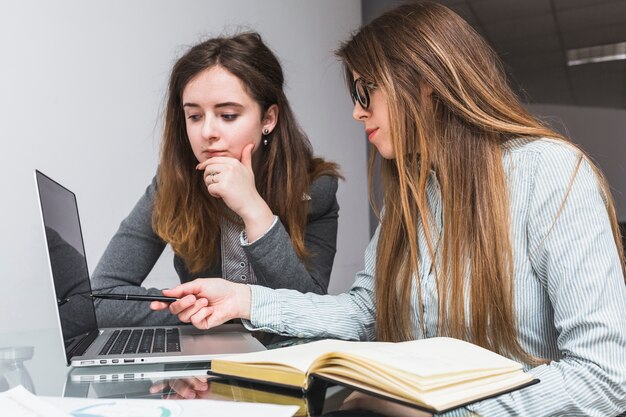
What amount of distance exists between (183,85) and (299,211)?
439mm

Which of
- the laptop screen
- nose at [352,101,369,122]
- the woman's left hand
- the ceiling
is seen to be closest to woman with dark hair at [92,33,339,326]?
the woman's left hand

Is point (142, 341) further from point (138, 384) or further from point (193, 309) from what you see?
point (138, 384)

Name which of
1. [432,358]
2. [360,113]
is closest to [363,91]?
[360,113]

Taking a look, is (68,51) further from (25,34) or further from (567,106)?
(567,106)

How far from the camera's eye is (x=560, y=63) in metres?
3.52

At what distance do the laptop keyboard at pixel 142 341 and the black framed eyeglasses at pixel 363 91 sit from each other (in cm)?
52

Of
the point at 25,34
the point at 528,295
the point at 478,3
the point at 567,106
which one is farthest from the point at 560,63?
the point at 528,295

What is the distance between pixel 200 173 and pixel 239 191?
0.90ft

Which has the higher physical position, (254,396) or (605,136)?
(605,136)

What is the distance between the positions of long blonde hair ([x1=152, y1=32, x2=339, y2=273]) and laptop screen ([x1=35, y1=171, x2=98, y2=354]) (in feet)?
1.00

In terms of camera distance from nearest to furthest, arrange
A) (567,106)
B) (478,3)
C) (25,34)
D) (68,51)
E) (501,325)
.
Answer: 1. (501,325)
2. (25,34)
3. (68,51)
4. (567,106)
5. (478,3)

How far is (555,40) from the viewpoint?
354cm

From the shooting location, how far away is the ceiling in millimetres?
3361

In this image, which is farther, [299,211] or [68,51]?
[68,51]
